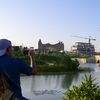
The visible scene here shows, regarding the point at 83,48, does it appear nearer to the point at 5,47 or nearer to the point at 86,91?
the point at 86,91

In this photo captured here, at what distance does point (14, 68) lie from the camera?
245cm

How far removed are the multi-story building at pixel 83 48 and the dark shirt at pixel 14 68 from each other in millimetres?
128233

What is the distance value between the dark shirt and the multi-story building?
128233 millimetres

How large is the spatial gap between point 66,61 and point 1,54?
4483cm

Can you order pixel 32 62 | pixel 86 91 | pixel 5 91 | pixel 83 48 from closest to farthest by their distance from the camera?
pixel 5 91
pixel 32 62
pixel 86 91
pixel 83 48

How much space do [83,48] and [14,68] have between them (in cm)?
13313

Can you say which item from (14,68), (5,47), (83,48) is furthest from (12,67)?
(83,48)

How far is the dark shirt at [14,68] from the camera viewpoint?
244 centimetres

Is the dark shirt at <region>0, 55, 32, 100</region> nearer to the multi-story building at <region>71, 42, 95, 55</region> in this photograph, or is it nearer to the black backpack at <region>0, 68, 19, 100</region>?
the black backpack at <region>0, 68, 19, 100</region>

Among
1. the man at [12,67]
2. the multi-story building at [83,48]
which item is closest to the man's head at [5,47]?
the man at [12,67]

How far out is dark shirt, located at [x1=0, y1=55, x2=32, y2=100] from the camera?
2441 millimetres

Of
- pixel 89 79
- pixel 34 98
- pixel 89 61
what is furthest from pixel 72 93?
pixel 89 61

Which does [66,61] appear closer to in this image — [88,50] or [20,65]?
[20,65]

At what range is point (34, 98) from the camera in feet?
57.1
